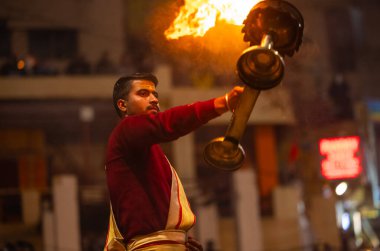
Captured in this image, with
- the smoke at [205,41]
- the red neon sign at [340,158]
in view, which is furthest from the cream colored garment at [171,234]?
the red neon sign at [340,158]

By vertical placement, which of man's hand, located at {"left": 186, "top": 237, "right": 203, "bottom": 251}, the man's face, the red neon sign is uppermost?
the red neon sign

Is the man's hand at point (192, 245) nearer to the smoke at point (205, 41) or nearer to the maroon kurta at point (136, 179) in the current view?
the maroon kurta at point (136, 179)

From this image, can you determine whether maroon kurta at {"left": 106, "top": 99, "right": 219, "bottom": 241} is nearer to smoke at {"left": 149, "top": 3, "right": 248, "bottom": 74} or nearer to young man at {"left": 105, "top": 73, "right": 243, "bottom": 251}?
young man at {"left": 105, "top": 73, "right": 243, "bottom": 251}

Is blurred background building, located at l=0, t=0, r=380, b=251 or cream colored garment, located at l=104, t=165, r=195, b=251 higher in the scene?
blurred background building, located at l=0, t=0, r=380, b=251

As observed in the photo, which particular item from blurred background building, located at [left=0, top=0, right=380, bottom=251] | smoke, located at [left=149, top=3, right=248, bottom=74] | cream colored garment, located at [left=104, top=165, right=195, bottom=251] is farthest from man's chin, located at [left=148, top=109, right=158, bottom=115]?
blurred background building, located at [left=0, top=0, right=380, bottom=251]

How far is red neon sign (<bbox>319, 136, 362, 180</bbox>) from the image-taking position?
14258mm

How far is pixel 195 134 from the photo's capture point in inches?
755

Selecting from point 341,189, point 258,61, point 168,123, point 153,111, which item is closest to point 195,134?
point 341,189

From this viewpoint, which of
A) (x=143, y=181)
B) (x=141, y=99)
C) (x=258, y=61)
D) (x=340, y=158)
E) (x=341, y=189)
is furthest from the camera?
(x=340, y=158)

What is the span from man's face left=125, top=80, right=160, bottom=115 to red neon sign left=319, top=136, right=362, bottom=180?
35.7 ft

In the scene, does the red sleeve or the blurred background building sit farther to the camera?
the blurred background building

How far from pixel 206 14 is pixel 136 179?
105 centimetres

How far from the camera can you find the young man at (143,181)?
347 cm

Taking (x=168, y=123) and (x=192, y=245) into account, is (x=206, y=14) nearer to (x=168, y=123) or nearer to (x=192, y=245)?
(x=168, y=123)
